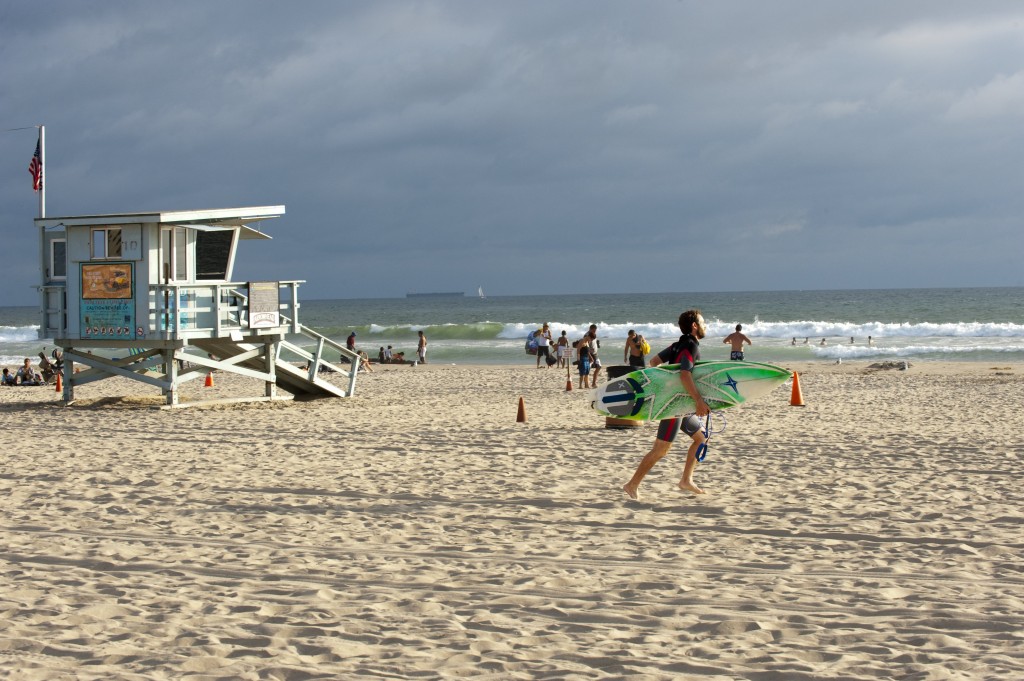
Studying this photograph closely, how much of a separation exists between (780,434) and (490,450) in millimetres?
3934

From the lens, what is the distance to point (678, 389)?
872 centimetres

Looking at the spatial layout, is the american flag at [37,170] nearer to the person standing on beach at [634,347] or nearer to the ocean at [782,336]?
the person standing on beach at [634,347]

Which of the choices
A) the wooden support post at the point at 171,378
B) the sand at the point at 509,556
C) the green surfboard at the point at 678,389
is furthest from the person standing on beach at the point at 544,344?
the green surfboard at the point at 678,389

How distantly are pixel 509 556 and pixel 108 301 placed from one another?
1285cm

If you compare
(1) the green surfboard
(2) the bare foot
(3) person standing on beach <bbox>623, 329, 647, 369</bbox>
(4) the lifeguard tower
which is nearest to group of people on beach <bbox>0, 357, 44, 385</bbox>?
(4) the lifeguard tower

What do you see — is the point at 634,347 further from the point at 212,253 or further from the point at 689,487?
the point at 689,487

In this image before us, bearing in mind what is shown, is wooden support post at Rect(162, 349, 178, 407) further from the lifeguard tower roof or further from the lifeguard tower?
the lifeguard tower roof

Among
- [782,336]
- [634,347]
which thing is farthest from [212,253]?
[782,336]

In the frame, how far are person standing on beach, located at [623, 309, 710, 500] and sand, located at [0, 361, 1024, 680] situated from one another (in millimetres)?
209

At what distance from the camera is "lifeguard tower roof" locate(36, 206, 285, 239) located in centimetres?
1686

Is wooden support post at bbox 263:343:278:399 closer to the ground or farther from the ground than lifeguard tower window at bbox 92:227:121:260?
closer to the ground

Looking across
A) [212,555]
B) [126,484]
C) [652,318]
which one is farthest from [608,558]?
[652,318]

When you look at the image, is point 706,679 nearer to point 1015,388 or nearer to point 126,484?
point 126,484

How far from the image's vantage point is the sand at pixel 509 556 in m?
4.63
